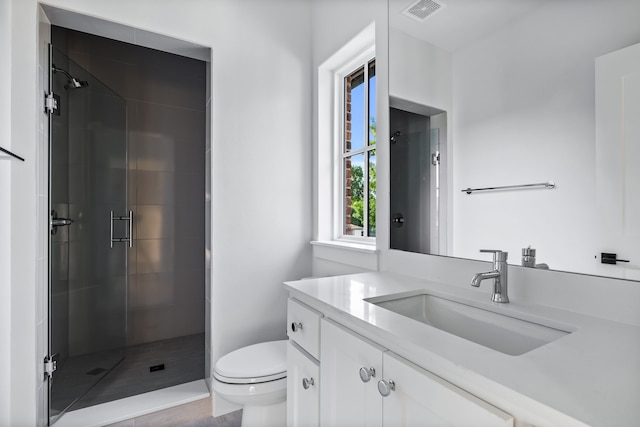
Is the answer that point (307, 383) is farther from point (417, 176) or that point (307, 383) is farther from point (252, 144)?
point (252, 144)

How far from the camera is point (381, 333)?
2.55 feet

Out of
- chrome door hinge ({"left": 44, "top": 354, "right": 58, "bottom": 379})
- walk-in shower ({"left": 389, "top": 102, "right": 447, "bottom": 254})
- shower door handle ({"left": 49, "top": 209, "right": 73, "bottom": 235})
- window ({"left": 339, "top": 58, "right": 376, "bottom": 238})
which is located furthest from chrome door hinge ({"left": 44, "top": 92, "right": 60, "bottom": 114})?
walk-in shower ({"left": 389, "top": 102, "right": 447, "bottom": 254})

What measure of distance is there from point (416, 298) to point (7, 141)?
1879mm

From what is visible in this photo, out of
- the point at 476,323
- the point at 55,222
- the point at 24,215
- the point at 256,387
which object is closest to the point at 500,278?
the point at 476,323

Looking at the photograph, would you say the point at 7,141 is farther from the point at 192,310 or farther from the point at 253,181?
the point at 192,310

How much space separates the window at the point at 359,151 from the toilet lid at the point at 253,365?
87cm

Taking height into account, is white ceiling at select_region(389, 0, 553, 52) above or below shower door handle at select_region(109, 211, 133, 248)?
above

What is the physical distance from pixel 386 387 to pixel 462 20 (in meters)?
1.35

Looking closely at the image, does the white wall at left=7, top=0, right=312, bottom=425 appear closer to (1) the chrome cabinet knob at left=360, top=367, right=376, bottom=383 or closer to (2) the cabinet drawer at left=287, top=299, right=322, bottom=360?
(2) the cabinet drawer at left=287, top=299, right=322, bottom=360

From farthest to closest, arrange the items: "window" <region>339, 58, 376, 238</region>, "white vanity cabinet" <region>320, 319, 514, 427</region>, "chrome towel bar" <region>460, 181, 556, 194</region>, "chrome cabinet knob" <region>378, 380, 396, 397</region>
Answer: "window" <region>339, 58, 376, 238</region> → "chrome towel bar" <region>460, 181, 556, 194</region> → "chrome cabinet knob" <region>378, 380, 396, 397</region> → "white vanity cabinet" <region>320, 319, 514, 427</region>

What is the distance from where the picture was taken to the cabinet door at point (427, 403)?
56cm

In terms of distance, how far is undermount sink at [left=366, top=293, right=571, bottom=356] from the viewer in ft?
2.79

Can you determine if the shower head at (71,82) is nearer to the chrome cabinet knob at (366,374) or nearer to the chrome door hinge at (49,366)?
the chrome door hinge at (49,366)

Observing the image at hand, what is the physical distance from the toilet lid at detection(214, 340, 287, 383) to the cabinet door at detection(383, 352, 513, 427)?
86 cm
